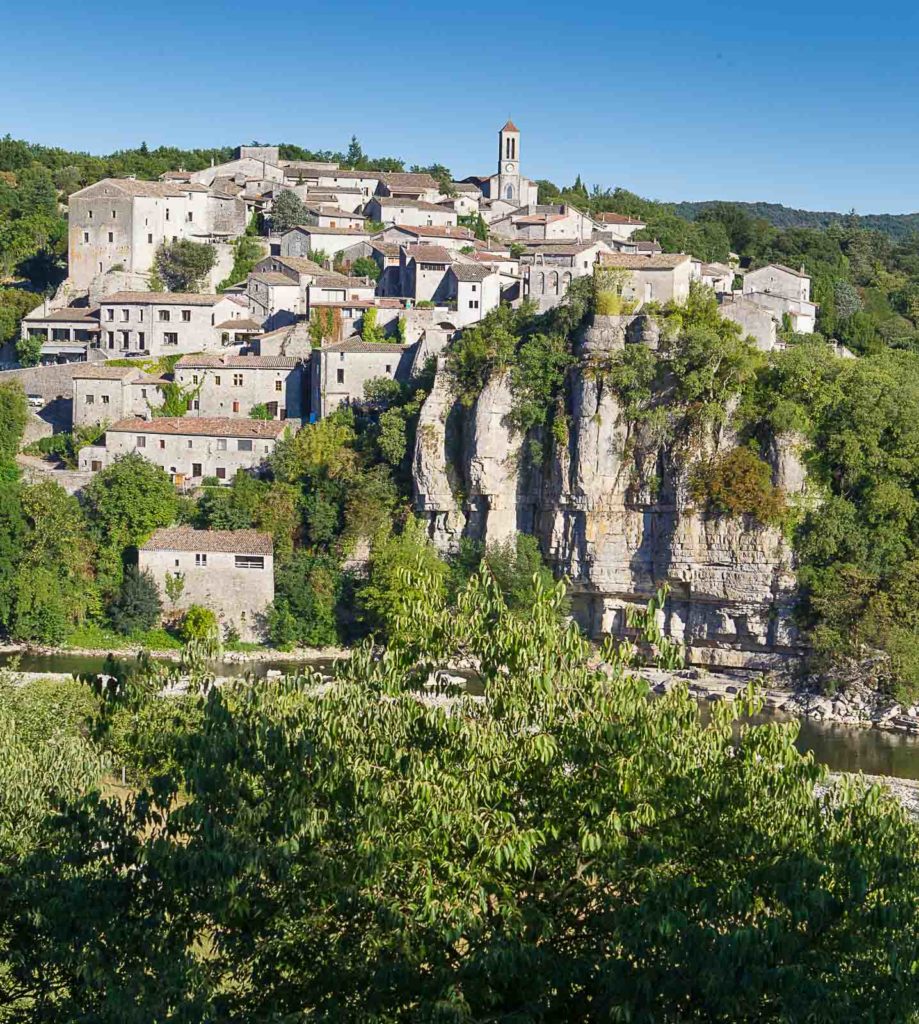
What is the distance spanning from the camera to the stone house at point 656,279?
125ft

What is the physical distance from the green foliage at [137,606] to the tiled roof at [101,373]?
7840 mm

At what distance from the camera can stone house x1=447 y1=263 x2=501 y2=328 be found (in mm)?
43531

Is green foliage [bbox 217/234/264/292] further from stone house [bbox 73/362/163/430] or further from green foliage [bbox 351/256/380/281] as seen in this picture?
stone house [bbox 73/362/163/430]

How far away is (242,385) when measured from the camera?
43.1m

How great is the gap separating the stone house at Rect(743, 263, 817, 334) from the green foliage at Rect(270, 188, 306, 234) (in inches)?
662

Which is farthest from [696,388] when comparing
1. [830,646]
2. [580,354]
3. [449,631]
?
[449,631]

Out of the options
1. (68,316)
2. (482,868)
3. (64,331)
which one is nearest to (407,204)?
(68,316)

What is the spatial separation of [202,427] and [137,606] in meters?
6.30

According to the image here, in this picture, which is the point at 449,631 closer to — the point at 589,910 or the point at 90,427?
the point at 589,910

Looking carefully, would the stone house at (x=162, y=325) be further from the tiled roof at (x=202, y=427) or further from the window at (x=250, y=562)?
the window at (x=250, y=562)

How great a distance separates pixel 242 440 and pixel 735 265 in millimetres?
26922

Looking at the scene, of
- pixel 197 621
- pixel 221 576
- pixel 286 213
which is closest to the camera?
pixel 197 621

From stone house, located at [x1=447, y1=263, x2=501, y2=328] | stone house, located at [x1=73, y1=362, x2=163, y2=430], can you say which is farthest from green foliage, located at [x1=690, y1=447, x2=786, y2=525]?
stone house, located at [x1=73, y1=362, x2=163, y2=430]

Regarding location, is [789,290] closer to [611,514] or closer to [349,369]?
[611,514]
